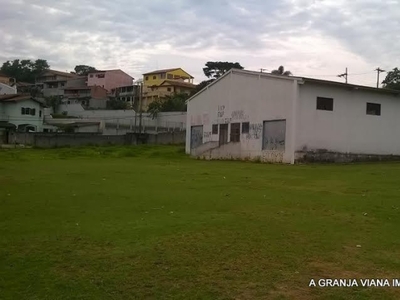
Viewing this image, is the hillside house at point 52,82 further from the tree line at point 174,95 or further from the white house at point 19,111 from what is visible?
the white house at point 19,111

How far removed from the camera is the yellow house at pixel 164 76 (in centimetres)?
9749

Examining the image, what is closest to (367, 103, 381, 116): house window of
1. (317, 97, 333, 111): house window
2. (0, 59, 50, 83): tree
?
(317, 97, 333, 111): house window

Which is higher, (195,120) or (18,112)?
(18,112)

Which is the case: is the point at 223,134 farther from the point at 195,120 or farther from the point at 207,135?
the point at 195,120

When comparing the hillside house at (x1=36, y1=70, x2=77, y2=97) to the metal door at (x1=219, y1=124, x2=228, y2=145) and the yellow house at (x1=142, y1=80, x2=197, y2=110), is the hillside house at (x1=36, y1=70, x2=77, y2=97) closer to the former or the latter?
the yellow house at (x1=142, y1=80, x2=197, y2=110)

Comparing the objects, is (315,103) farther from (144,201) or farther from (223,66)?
(223,66)

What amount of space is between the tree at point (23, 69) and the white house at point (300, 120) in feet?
287

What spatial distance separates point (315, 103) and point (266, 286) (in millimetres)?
24755

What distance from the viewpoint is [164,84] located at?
87.6m

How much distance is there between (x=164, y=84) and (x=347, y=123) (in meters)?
60.9

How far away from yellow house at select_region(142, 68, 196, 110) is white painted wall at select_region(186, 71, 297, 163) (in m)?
46.9

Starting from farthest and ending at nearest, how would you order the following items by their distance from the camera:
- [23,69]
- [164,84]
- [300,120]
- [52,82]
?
[23,69], [52,82], [164,84], [300,120]

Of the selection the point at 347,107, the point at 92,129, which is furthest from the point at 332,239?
the point at 92,129

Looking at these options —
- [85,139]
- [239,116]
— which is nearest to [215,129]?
[239,116]
